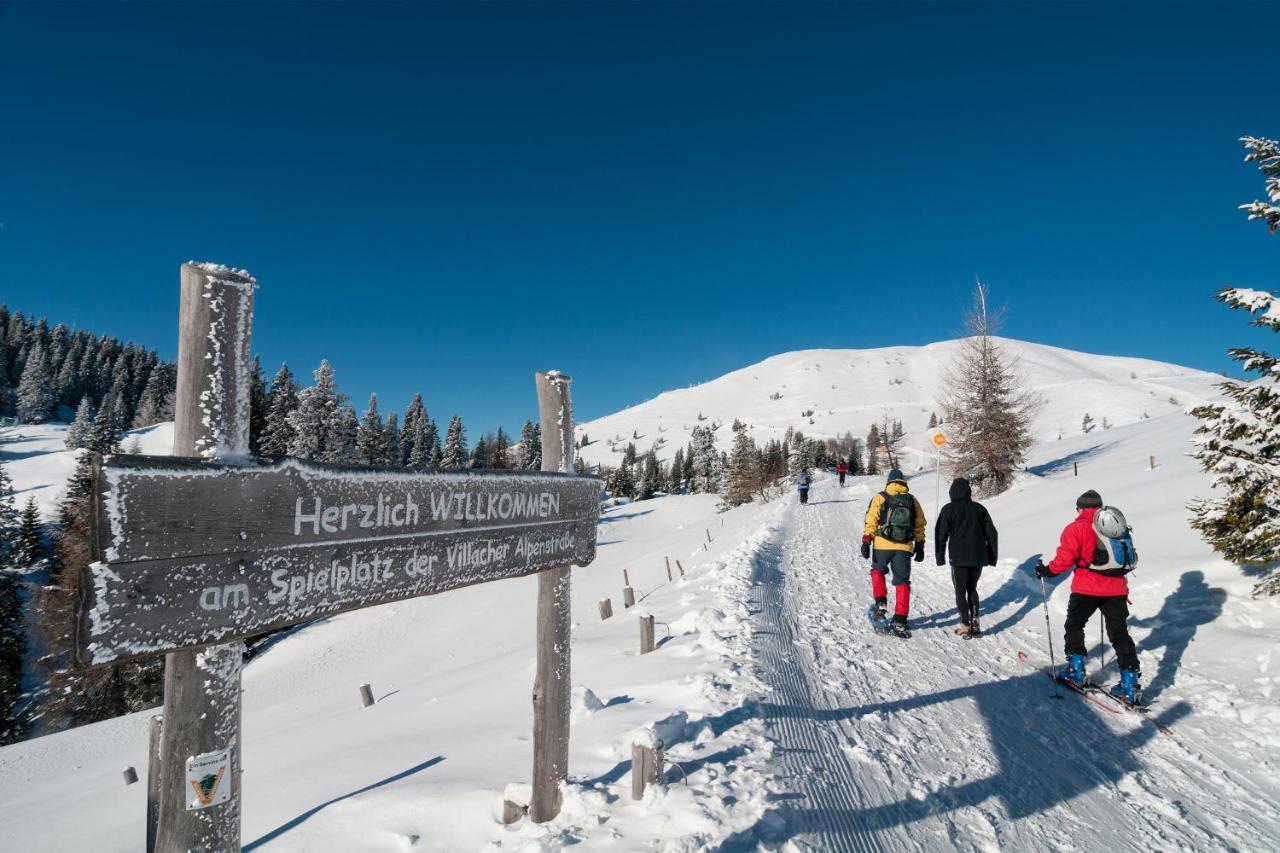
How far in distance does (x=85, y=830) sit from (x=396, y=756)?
523 cm

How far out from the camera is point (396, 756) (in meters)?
5.64

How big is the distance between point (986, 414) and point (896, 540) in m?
19.1

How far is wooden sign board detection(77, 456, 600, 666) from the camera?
1.52m

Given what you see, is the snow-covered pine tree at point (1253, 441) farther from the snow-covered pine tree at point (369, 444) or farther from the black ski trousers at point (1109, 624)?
the snow-covered pine tree at point (369, 444)

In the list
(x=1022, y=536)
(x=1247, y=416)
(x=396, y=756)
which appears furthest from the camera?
(x=1022, y=536)

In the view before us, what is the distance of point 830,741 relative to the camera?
15.1 ft

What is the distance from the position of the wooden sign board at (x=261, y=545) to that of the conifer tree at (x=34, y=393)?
4109 inches

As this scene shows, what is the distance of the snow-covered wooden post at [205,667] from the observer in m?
1.81

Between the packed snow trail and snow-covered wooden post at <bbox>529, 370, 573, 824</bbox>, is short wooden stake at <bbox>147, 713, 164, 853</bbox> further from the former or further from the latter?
the packed snow trail

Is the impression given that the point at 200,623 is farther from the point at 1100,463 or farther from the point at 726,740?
the point at 1100,463

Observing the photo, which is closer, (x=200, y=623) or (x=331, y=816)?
(x=200, y=623)

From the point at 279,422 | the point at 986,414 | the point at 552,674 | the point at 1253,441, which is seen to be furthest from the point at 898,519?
the point at 279,422

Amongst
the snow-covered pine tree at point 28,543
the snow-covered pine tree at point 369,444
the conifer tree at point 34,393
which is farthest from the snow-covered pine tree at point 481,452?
the conifer tree at point 34,393

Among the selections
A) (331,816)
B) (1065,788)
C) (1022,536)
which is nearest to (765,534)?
(1022,536)
